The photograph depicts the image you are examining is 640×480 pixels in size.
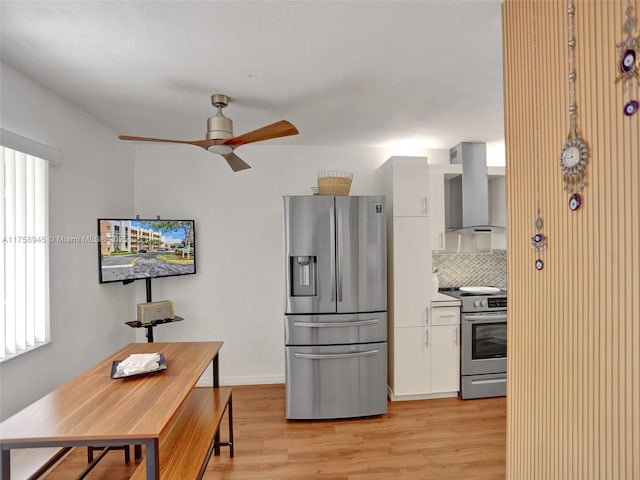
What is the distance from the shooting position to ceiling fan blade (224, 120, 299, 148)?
188 cm

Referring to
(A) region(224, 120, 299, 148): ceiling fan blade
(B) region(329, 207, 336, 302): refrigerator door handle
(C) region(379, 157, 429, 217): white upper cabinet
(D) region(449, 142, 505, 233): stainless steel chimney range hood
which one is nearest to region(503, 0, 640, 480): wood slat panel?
(A) region(224, 120, 299, 148): ceiling fan blade

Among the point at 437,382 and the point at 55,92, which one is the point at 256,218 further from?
the point at 437,382

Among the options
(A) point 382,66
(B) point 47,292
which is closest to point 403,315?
(A) point 382,66

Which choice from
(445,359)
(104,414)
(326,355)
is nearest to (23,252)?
(104,414)

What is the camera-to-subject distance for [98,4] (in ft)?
4.63

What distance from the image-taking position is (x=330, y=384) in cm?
276

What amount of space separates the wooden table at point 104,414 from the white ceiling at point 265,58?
174 cm

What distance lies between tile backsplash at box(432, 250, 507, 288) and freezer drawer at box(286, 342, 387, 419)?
147cm

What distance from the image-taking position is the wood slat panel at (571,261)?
905 millimetres

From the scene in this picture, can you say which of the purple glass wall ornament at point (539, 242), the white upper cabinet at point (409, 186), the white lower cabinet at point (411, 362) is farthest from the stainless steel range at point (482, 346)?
the purple glass wall ornament at point (539, 242)

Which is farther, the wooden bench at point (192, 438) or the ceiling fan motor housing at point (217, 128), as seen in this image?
the ceiling fan motor housing at point (217, 128)

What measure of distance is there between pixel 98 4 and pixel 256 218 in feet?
7.47

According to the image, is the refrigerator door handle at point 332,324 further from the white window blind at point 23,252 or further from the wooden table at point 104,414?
the white window blind at point 23,252

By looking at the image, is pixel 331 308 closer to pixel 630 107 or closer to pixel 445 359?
pixel 445 359
